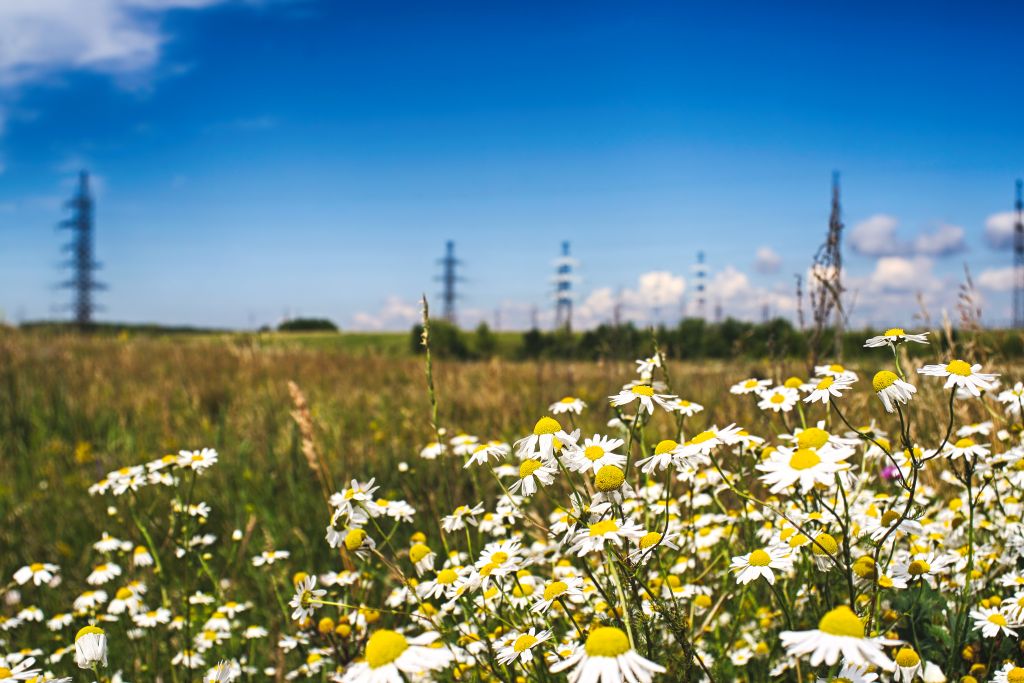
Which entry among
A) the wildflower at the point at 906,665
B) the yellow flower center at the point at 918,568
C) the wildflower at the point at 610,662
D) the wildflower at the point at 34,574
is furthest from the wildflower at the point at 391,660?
the wildflower at the point at 34,574

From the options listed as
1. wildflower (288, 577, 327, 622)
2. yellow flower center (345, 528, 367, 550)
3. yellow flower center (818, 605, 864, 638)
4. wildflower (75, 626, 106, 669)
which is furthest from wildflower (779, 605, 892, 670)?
wildflower (75, 626, 106, 669)

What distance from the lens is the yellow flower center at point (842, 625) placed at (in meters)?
0.98

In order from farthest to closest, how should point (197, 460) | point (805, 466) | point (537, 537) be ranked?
point (537, 537), point (197, 460), point (805, 466)

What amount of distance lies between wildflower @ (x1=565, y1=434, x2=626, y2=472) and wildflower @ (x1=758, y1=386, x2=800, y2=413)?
0.68 meters

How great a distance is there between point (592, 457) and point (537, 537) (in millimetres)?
1194

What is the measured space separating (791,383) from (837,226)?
6.80 feet

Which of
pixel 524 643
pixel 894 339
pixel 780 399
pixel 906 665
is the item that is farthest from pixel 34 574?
pixel 894 339

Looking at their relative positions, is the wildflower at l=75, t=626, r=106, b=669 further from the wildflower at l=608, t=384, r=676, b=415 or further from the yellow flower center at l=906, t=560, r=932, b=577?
the yellow flower center at l=906, t=560, r=932, b=577

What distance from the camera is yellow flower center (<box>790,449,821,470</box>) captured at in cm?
125

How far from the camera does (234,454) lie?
5234 millimetres

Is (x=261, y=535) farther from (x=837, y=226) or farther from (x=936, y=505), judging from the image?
(x=837, y=226)

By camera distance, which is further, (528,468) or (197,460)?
(197,460)

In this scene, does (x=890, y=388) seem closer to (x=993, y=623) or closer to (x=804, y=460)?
(x=804, y=460)

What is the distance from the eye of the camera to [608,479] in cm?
128
